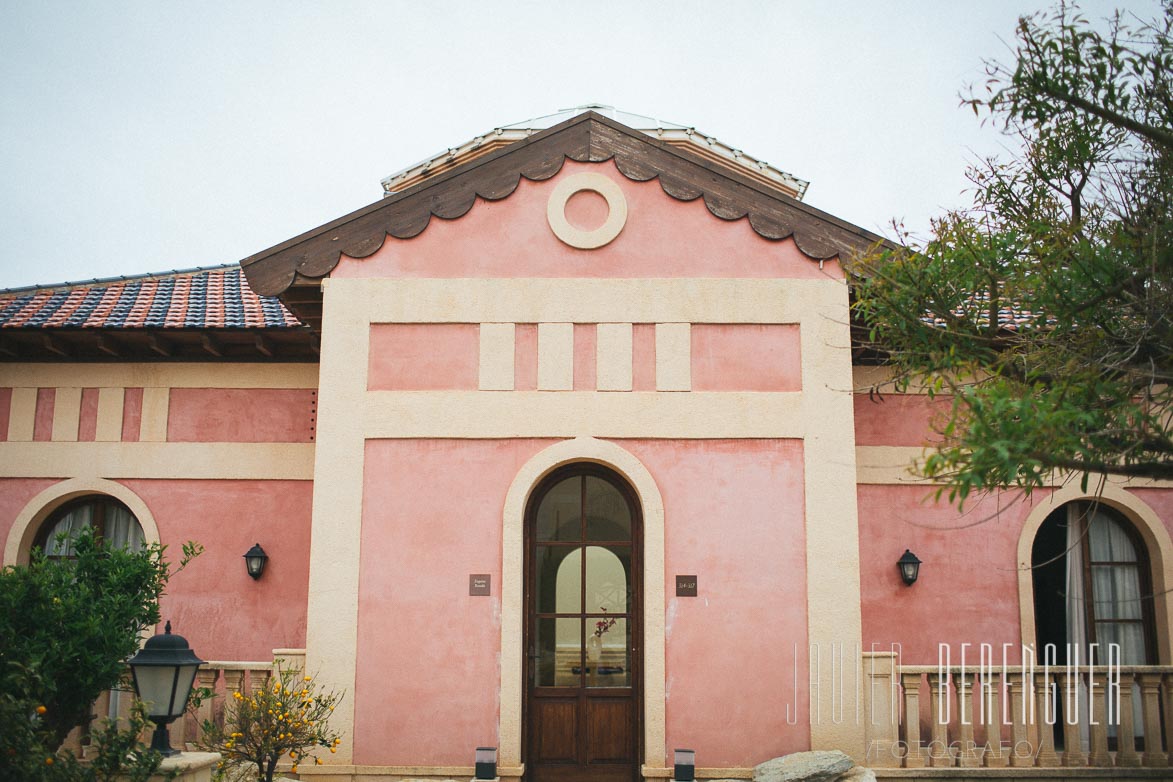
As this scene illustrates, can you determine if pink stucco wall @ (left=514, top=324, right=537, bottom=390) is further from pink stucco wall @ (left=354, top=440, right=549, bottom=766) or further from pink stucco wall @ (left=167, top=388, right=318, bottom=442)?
pink stucco wall @ (left=167, top=388, right=318, bottom=442)

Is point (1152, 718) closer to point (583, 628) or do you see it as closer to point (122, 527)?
point (583, 628)

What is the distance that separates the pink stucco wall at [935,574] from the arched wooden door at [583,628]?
2.94 metres

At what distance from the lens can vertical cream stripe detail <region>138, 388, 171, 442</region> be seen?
11.2m

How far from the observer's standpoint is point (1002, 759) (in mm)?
8688

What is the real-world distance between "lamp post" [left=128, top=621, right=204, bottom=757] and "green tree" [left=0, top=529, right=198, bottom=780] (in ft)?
0.47

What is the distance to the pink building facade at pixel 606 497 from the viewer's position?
8844mm

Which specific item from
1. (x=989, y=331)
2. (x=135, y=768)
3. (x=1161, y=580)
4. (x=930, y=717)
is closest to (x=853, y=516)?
(x=930, y=717)

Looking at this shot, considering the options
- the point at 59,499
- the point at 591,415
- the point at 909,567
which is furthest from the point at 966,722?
the point at 59,499

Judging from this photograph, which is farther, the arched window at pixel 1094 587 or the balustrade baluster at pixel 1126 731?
the arched window at pixel 1094 587

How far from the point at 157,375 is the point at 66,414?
1.07m

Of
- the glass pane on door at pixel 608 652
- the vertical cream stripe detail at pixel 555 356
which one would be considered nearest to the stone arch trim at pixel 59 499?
the vertical cream stripe detail at pixel 555 356

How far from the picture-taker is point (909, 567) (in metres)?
10.6

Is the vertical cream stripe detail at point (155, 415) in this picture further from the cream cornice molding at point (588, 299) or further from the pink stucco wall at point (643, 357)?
the pink stucco wall at point (643, 357)

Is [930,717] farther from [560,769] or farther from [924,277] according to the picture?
[924,277]
